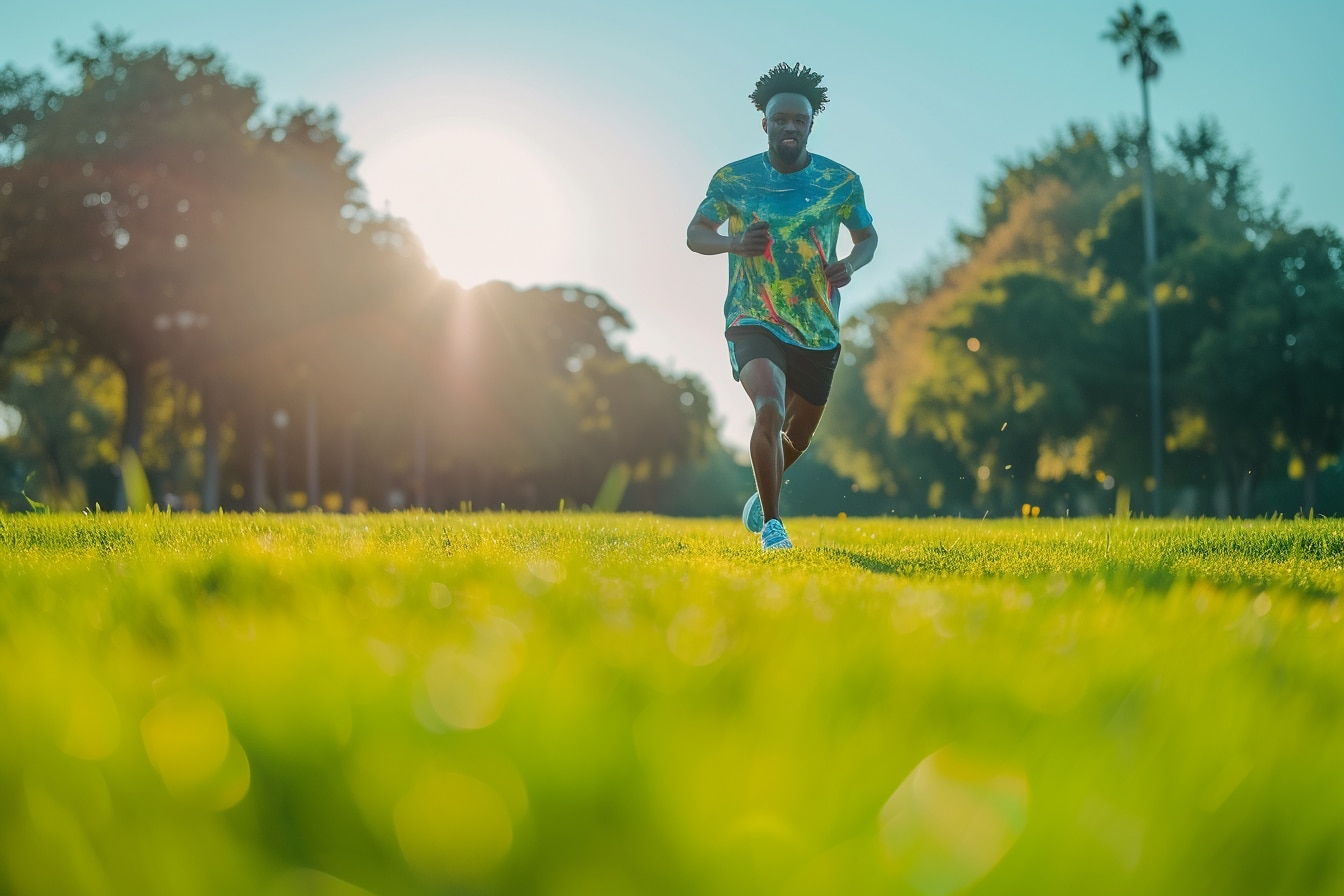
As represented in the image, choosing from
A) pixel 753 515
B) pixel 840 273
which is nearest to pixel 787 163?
pixel 840 273

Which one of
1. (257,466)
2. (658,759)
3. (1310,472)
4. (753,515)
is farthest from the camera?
(257,466)

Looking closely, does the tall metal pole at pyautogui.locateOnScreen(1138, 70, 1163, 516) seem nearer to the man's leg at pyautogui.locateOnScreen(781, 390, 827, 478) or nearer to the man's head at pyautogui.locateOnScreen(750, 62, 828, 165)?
the man's leg at pyautogui.locateOnScreen(781, 390, 827, 478)

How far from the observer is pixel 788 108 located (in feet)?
22.0

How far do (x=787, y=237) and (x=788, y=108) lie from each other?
2.67 feet

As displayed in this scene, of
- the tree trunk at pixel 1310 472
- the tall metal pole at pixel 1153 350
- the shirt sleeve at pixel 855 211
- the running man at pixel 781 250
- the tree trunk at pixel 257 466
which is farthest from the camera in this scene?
the tree trunk at pixel 257 466

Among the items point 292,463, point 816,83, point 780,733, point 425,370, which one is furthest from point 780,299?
point 292,463

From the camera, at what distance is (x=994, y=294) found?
1487 inches

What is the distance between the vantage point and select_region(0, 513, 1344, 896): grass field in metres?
0.73

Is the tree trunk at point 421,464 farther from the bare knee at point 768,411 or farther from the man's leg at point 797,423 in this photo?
the bare knee at point 768,411

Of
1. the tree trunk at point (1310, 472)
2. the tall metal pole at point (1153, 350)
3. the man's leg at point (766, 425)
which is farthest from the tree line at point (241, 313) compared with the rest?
the tree trunk at point (1310, 472)

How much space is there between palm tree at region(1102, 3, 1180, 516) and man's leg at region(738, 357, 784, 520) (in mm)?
28586

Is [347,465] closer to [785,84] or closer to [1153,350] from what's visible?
[1153,350]

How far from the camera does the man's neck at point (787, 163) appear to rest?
6824mm

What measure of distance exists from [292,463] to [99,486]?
40.0 ft
